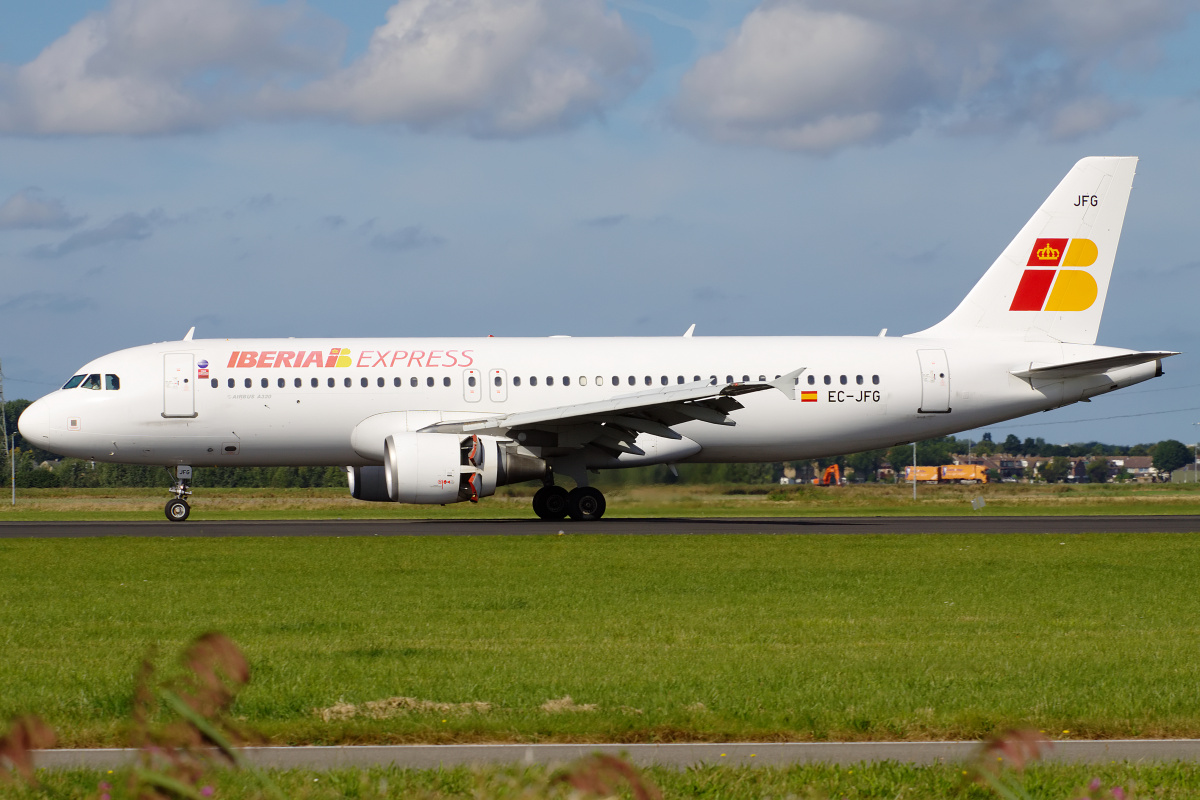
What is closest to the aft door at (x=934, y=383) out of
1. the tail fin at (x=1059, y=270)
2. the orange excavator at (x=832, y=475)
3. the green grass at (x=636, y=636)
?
the tail fin at (x=1059, y=270)

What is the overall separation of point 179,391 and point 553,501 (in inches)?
330

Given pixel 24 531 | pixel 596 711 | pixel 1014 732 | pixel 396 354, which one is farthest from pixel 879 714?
pixel 24 531

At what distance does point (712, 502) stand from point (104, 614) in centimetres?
2018

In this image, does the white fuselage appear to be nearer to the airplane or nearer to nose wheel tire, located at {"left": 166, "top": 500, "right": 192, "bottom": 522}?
the airplane

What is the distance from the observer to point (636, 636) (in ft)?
38.8

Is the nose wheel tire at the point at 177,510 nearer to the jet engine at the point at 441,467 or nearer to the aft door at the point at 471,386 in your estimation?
the jet engine at the point at 441,467

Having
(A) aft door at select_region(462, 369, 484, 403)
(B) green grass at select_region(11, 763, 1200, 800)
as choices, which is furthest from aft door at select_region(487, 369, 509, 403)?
(B) green grass at select_region(11, 763, 1200, 800)

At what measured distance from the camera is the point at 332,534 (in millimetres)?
25312

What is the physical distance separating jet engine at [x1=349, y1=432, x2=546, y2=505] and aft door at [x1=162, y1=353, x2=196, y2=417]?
211 inches

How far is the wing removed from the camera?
25391mm

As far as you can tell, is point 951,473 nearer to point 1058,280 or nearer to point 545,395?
point 1058,280

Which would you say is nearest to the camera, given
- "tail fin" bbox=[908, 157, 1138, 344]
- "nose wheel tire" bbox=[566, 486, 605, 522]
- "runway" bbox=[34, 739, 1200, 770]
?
"runway" bbox=[34, 739, 1200, 770]

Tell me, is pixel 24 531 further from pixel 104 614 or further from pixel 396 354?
pixel 104 614

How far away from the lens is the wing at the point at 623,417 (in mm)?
25391
